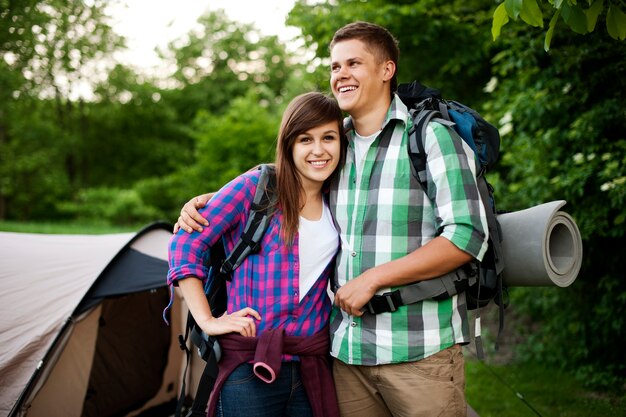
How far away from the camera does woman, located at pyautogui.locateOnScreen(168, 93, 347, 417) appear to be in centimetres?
193

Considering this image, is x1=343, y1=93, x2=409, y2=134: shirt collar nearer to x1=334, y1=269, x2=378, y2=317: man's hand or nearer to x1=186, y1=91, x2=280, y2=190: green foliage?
x1=334, y1=269, x2=378, y2=317: man's hand

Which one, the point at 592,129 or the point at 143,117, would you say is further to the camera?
the point at 143,117

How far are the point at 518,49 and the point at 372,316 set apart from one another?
283 cm

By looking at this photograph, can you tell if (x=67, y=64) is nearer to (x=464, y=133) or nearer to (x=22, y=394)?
(x=22, y=394)

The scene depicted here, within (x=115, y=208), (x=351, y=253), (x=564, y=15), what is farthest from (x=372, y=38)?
(x=115, y=208)

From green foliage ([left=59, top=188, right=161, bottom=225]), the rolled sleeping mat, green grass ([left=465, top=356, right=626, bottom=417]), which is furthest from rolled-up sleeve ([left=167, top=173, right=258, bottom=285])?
green foliage ([left=59, top=188, right=161, bottom=225])

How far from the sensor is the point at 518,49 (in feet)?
12.9

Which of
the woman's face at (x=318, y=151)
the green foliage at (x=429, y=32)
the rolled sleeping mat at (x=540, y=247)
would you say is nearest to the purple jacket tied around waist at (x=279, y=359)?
the woman's face at (x=318, y=151)

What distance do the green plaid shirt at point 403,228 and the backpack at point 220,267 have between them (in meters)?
0.32

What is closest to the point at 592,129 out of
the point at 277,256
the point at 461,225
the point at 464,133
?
the point at 464,133

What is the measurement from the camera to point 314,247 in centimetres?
209

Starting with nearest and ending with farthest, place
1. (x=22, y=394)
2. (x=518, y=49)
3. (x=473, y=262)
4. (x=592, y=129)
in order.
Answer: (x=473, y=262), (x=22, y=394), (x=592, y=129), (x=518, y=49)

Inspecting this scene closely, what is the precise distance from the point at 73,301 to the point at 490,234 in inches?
105

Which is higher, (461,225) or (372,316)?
(461,225)
